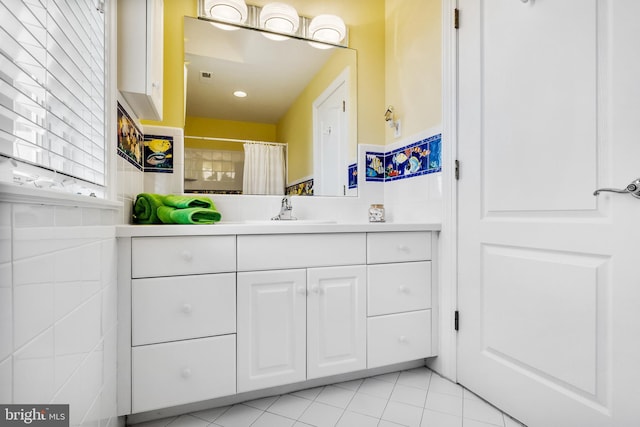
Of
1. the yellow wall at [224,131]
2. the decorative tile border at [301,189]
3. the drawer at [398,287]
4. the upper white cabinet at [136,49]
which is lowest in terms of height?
the drawer at [398,287]

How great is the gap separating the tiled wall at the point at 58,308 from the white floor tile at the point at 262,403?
55cm

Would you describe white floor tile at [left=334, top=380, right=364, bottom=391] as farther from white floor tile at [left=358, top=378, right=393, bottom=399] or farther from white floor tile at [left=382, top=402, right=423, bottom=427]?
white floor tile at [left=382, top=402, right=423, bottom=427]

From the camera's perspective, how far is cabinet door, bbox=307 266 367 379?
57.2 inches

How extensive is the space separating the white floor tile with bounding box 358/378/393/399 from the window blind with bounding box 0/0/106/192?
4.65ft

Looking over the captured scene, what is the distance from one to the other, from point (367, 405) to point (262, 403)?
0.47 meters

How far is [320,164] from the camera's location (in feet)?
6.82

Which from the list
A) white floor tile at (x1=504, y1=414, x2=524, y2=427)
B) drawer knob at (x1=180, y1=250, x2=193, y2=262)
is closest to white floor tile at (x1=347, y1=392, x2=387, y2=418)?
white floor tile at (x1=504, y1=414, x2=524, y2=427)

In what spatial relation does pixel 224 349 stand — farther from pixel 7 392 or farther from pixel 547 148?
pixel 547 148

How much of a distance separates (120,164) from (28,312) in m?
0.84

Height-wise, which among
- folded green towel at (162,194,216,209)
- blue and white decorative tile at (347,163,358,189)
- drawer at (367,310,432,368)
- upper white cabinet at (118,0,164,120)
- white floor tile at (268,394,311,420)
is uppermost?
upper white cabinet at (118,0,164,120)

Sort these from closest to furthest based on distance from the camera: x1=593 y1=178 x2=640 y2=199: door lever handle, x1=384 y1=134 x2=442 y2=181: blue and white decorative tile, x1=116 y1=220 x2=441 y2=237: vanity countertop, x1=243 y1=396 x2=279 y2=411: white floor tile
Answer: x1=593 y1=178 x2=640 y2=199: door lever handle < x1=116 y1=220 x2=441 y2=237: vanity countertop < x1=243 y1=396 x2=279 y2=411: white floor tile < x1=384 y1=134 x2=442 y2=181: blue and white decorative tile

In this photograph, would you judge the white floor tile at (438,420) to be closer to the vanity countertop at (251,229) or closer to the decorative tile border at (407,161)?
the vanity countertop at (251,229)

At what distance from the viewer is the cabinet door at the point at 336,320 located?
4.77 feet

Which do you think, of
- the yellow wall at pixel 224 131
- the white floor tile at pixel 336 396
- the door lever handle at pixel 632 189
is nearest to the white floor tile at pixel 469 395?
the white floor tile at pixel 336 396
